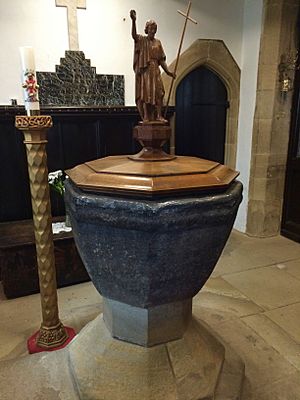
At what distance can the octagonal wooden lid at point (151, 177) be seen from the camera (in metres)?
1.00

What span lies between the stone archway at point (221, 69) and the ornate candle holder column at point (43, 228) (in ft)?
6.23

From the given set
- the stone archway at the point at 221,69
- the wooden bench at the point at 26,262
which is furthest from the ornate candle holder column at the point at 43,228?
the stone archway at the point at 221,69

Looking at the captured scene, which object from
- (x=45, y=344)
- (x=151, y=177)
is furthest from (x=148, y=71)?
(x=45, y=344)

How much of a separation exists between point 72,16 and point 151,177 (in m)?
2.24

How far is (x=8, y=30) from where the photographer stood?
2.54 meters

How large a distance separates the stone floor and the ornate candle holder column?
0.20 metres

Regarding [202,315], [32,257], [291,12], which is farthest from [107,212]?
[291,12]

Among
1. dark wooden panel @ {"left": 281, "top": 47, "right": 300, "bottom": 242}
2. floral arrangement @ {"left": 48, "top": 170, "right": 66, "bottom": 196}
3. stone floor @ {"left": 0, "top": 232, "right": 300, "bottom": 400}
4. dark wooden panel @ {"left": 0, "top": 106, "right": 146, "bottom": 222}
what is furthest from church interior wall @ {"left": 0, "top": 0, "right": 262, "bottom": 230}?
stone floor @ {"left": 0, "top": 232, "right": 300, "bottom": 400}

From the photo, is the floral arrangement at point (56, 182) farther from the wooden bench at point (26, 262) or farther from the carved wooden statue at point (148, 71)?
the carved wooden statue at point (148, 71)

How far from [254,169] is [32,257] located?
2.28 m

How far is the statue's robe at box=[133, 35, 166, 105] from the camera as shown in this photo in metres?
1.18

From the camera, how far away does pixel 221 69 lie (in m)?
3.35

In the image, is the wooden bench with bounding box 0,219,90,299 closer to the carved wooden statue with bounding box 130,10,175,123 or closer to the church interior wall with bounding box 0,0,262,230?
the church interior wall with bounding box 0,0,262,230

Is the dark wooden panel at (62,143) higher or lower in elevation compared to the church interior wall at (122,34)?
Answer: lower
